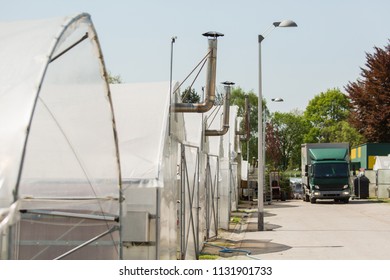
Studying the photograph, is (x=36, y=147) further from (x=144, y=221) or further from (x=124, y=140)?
(x=124, y=140)

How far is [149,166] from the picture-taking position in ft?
45.1

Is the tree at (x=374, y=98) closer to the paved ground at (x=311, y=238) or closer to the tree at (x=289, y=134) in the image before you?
the paved ground at (x=311, y=238)

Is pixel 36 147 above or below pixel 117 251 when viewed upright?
above

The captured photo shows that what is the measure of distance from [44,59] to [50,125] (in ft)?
3.07

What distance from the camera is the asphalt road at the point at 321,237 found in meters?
18.5

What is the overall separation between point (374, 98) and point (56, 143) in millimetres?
60365

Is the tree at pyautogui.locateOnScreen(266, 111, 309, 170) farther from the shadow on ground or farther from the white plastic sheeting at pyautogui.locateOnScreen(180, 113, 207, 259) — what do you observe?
the white plastic sheeting at pyautogui.locateOnScreen(180, 113, 207, 259)

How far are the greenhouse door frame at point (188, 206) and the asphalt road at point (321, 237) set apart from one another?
175 cm

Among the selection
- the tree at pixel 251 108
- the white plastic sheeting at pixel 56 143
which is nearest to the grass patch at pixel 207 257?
the white plastic sheeting at pixel 56 143

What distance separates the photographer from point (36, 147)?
284 inches

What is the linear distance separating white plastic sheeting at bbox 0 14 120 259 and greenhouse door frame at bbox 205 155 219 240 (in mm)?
12650

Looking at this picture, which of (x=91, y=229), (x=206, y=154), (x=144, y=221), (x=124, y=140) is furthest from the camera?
(x=206, y=154)

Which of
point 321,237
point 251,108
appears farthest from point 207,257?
point 251,108
